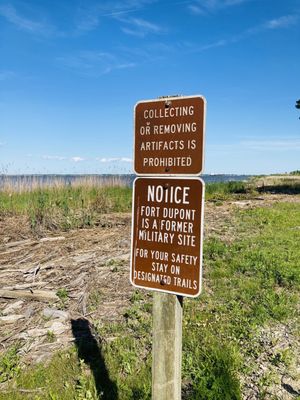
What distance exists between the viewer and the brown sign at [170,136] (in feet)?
7.82

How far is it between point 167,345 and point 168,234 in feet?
2.31

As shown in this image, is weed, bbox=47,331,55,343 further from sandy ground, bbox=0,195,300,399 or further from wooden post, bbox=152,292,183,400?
wooden post, bbox=152,292,183,400

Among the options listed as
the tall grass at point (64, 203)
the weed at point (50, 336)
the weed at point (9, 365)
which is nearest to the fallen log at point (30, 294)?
the weed at point (50, 336)

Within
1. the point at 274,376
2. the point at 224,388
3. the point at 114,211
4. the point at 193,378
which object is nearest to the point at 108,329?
the point at 193,378

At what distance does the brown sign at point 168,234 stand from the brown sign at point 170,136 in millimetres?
91

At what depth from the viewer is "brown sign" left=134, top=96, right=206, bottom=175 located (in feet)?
7.82

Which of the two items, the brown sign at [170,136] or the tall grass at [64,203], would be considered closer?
the brown sign at [170,136]

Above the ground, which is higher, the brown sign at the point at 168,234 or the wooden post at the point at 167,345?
the brown sign at the point at 168,234

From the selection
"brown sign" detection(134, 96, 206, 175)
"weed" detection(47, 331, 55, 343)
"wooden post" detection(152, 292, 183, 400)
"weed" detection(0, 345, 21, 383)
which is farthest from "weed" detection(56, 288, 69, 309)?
"brown sign" detection(134, 96, 206, 175)

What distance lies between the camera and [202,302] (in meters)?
5.41

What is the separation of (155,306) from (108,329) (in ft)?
7.40

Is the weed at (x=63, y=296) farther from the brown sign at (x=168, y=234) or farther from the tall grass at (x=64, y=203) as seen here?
the tall grass at (x=64, y=203)

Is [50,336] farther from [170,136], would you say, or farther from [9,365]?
[170,136]

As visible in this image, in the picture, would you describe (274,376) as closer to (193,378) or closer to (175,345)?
(193,378)
